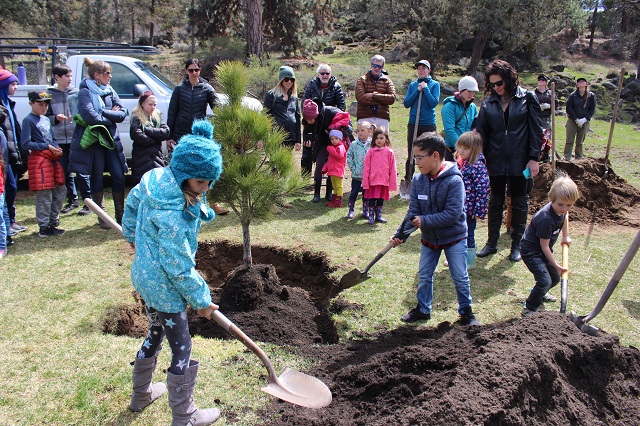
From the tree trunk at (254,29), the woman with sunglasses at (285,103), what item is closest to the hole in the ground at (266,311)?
the woman with sunglasses at (285,103)

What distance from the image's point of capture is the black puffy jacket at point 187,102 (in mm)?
7203

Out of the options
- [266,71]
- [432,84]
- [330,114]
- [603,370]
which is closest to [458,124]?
[432,84]

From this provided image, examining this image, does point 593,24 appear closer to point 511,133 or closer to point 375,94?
point 375,94

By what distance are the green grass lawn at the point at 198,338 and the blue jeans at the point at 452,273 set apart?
0.25 m

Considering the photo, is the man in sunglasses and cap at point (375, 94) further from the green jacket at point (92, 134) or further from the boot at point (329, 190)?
the green jacket at point (92, 134)

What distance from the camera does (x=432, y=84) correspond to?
340 inches

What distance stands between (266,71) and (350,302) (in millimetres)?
14045

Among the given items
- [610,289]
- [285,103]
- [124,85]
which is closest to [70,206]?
[124,85]

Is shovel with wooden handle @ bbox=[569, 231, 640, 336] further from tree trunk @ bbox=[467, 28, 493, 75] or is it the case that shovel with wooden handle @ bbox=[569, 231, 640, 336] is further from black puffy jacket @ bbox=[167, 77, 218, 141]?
tree trunk @ bbox=[467, 28, 493, 75]

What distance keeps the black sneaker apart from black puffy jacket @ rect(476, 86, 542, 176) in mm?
2217

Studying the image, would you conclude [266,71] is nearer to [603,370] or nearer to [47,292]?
[47,292]

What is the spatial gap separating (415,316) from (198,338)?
6.49 ft

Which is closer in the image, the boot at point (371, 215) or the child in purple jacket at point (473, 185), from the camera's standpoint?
the child in purple jacket at point (473, 185)

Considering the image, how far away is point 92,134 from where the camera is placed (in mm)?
6816
